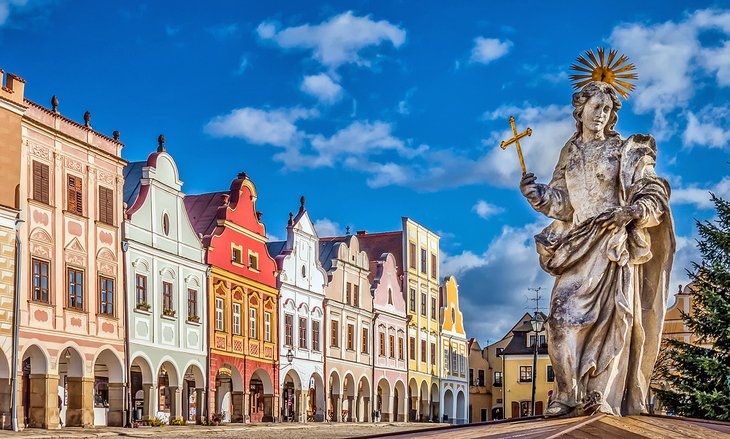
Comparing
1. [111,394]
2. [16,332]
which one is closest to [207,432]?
[111,394]

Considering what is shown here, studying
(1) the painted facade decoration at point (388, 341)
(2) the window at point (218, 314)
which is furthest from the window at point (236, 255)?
(1) the painted facade decoration at point (388, 341)

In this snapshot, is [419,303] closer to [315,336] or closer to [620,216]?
[315,336]

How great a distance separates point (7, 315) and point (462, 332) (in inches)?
1712

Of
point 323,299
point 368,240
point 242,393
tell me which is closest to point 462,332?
point 368,240

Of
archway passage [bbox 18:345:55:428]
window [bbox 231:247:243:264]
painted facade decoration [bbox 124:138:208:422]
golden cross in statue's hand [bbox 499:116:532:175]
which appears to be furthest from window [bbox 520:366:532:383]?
golden cross in statue's hand [bbox 499:116:532:175]

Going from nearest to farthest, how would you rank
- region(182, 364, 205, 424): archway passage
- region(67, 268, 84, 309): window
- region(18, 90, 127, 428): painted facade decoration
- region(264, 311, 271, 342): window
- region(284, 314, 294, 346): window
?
region(18, 90, 127, 428): painted facade decoration, region(67, 268, 84, 309): window, region(182, 364, 205, 424): archway passage, region(264, 311, 271, 342): window, region(284, 314, 294, 346): window

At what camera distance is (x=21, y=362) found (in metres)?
29.5

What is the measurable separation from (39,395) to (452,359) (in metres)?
40.1

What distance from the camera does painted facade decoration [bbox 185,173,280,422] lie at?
40.4 m

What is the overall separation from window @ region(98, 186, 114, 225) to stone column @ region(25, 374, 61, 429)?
17.8 ft

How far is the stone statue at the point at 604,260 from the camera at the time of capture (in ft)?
22.5

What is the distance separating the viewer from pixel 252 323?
1699 inches

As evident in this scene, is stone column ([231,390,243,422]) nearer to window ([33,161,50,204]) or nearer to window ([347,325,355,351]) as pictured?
window ([347,325,355,351])

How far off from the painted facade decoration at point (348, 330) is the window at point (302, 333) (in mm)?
2122
